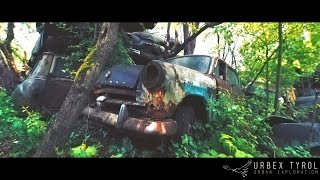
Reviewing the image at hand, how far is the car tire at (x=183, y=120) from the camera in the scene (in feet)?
15.9

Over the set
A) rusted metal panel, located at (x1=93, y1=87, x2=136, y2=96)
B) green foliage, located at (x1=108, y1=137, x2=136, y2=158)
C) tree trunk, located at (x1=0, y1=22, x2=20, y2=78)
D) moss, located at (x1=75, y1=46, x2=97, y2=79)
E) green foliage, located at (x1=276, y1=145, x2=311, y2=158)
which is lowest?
green foliage, located at (x1=276, y1=145, x2=311, y2=158)

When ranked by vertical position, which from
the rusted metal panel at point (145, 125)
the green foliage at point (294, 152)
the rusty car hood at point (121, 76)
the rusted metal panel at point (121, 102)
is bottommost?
the green foliage at point (294, 152)

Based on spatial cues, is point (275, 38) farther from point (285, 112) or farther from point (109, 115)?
point (109, 115)

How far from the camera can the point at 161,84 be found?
4.52 m

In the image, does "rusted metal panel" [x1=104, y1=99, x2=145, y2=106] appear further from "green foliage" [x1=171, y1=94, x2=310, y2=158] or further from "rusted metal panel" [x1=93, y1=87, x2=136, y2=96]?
"green foliage" [x1=171, y1=94, x2=310, y2=158]

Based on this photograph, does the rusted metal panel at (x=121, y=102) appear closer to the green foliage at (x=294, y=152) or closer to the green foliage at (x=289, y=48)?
the green foliage at (x=294, y=152)

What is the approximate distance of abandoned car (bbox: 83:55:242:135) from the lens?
4.53 meters

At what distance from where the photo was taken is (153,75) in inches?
183

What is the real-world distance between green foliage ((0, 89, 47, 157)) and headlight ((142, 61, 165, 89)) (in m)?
1.88

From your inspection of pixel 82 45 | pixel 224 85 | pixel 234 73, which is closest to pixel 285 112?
pixel 234 73

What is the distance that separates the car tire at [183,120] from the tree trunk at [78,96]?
1363 mm
